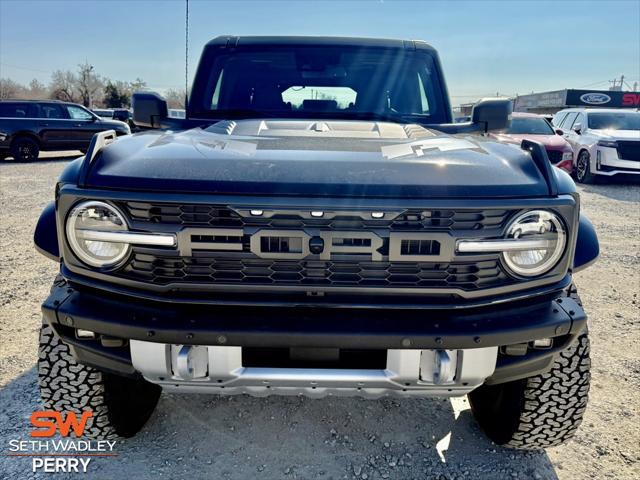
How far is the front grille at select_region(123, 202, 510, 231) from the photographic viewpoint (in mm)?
1632

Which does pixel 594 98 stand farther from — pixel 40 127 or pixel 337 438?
pixel 337 438

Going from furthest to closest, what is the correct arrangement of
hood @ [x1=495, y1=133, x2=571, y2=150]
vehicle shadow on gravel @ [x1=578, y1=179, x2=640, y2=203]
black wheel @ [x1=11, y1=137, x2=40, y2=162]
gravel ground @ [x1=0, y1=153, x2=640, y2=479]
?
1. black wheel @ [x1=11, y1=137, x2=40, y2=162]
2. hood @ [x1=495, y1=133, x2=571, y2=150]
3. vehicle shadow on gravel @ [x1=578, y1=179, x2=640, y2=203]
4. gravel ground @ [x1=0, y1=153, x2=640, y2=479]

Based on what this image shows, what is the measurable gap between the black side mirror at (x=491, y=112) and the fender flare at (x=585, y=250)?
1090 millimetres

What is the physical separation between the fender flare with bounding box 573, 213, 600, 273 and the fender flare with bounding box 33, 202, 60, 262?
81.5 inches

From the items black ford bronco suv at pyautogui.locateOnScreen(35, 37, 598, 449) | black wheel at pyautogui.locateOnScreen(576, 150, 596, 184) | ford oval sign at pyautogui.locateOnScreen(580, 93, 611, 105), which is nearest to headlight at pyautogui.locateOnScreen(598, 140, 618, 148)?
black wheel at pyautogui.locateOnScreen(576, 150, 596, 184)

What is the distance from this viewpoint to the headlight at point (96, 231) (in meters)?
1.69

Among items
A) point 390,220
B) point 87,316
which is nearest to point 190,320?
point 87,316

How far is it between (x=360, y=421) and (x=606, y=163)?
10300 millimetres

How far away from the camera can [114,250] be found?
68.1 inches

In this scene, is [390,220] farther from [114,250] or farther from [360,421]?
[360,421]

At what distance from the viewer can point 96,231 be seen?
168 centimetres

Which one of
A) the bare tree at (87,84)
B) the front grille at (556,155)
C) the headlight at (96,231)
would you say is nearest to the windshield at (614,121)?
the front grille at (556,155)

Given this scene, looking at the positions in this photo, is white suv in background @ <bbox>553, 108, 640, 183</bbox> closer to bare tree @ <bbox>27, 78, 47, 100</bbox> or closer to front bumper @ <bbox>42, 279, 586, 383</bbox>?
front bumper @ <bbox>42, 279, 586, 383</bbox>

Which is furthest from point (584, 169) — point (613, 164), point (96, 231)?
point (96, 231)
